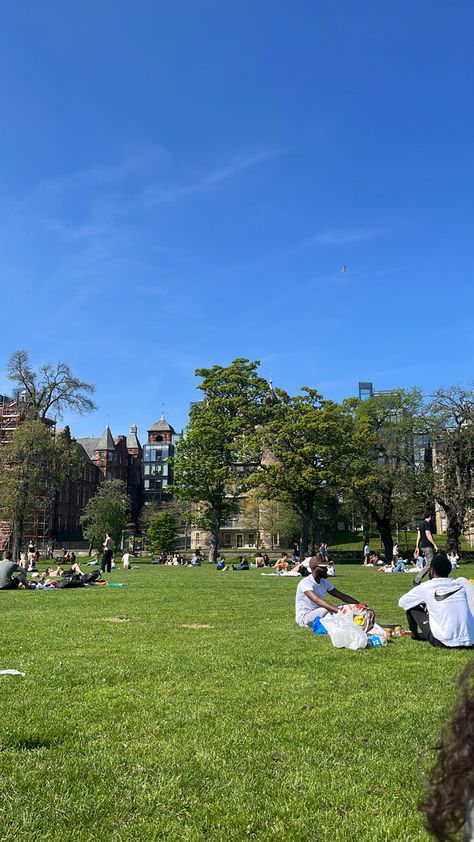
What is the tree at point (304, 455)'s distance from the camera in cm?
4478

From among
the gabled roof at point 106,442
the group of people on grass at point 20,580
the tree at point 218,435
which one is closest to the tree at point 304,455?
the tree at point 218,435

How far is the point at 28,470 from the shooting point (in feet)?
155

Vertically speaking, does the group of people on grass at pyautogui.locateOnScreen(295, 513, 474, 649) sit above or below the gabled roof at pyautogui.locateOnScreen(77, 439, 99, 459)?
below

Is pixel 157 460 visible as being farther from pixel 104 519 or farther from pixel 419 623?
pixel 419 623

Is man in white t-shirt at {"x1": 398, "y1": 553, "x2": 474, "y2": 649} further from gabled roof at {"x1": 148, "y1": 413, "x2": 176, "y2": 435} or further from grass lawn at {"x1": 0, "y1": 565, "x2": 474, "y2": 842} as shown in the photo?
gabled roof at {"x1": 148, "y1": 413, "x2": 176, "y2": 435}

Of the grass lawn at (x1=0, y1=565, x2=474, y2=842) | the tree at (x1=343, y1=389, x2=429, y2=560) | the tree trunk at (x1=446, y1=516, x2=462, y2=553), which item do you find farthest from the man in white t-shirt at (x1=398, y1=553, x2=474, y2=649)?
the tree at (x1=343, y1=389, x2=429, y2=560)

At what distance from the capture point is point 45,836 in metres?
3.44

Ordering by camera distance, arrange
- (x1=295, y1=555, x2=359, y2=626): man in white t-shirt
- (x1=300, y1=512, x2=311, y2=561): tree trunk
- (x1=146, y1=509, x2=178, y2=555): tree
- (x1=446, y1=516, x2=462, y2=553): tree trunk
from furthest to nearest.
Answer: (x1=146, y1=509, x2=178, y2=555): tree → (x1=300, y1=512, x2=311, y2=561): tree trunk → (x1=446, y1=516, x2=462, y2=553): tree trunk → (x1=295, y1=555, x2=359, y2=626): man in white t-shirt

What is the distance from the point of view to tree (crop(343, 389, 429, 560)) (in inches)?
1858

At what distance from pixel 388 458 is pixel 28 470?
27.9 meters

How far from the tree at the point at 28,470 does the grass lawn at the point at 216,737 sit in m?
39.0

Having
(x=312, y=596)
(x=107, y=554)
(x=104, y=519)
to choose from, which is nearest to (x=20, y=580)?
(x=107, y=554)

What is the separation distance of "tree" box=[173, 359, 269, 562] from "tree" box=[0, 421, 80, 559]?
985cm

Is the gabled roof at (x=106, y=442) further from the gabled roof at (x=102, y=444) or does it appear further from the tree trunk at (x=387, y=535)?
the tree trunk at (x=387, y=535)
